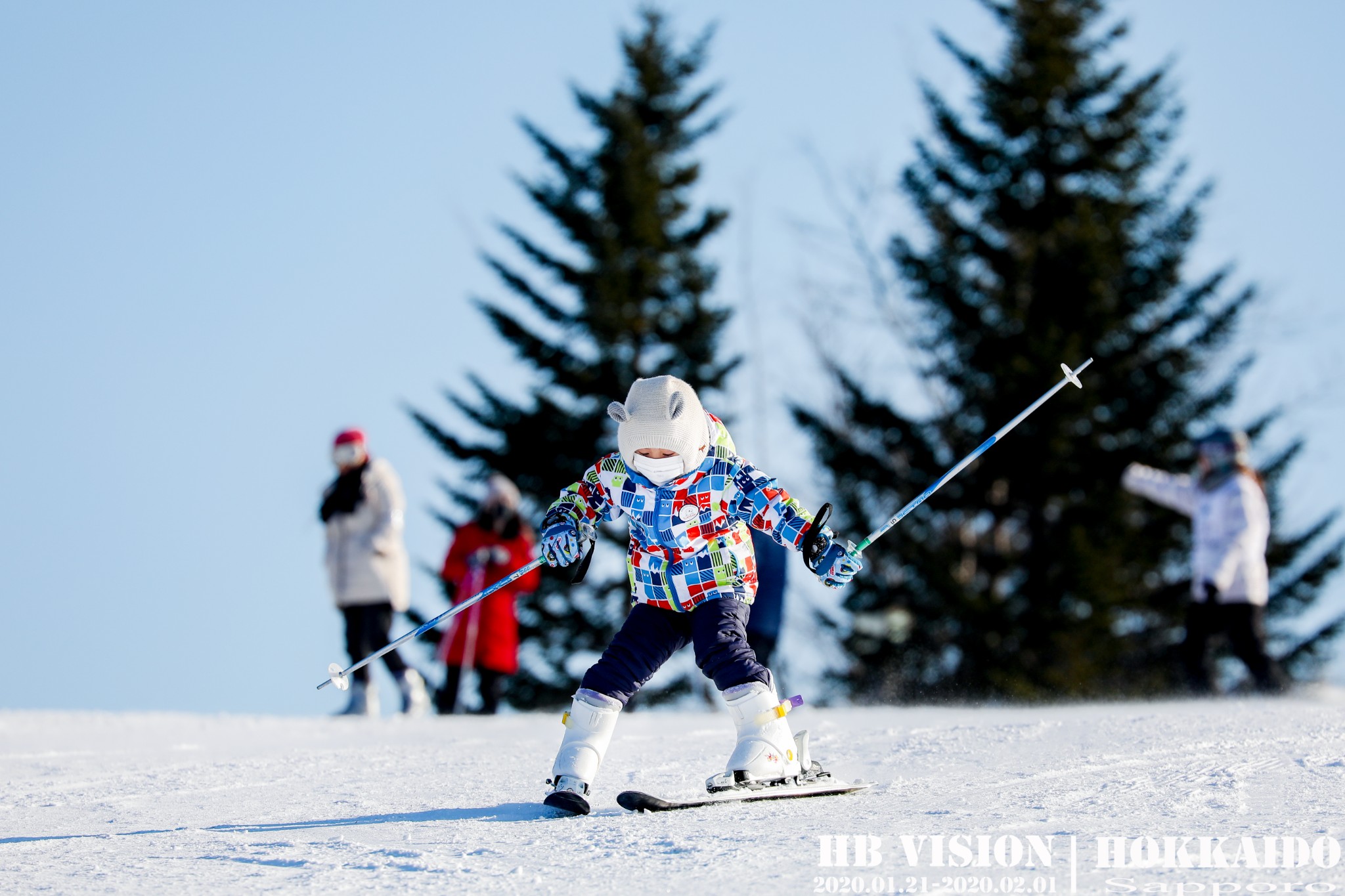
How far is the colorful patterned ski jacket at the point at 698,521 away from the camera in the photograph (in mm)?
4059

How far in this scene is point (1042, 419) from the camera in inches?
640

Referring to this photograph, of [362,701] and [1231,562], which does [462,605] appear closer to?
[362,701]

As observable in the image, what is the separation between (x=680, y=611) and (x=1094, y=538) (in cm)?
1268

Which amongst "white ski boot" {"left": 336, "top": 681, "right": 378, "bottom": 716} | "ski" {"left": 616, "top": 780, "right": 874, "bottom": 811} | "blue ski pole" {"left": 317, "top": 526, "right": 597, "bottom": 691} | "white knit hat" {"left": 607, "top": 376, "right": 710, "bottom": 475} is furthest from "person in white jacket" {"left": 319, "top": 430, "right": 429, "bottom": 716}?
"ski" {"left": 616, "top": 780, "right": 874, "bottom": 811}

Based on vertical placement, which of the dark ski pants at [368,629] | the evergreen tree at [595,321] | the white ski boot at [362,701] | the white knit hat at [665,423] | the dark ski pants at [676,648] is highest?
the evergreen tree at [595,321]

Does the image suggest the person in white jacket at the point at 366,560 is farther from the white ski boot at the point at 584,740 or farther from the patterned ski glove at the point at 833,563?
the patterned ski glove at the point at 833,563

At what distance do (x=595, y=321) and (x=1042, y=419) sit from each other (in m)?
5.85

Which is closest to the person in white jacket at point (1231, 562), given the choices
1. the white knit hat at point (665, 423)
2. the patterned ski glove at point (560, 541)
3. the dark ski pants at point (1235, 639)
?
the dark ski pants at point (1235, 639)

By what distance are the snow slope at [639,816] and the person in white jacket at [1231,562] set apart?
67.9 inches

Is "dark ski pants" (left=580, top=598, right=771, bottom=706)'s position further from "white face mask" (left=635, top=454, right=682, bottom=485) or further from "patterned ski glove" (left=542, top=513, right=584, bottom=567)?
"white face mask" (left=635, top=454, right=682, bottom=485)

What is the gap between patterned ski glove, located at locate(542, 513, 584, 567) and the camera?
4180 mm

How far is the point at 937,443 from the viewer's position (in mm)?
17062

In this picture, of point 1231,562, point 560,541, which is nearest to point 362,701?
point 560,541

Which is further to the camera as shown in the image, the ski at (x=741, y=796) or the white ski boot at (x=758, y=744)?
the white ski boot at (x=758, y=744)
